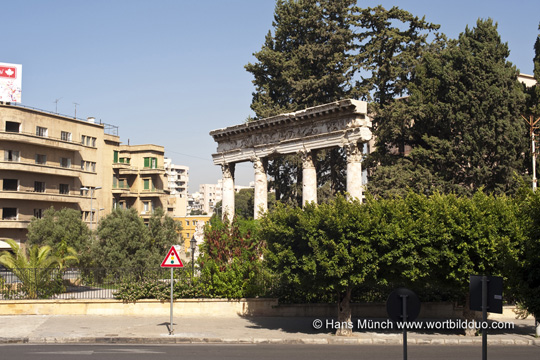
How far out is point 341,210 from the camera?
64.9 ft

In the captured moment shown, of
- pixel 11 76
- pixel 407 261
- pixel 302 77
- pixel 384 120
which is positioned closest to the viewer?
pixel 407 261

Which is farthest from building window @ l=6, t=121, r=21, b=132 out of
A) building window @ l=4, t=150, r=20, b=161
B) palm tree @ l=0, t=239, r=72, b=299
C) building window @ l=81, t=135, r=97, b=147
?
palm tree @ l=0, t=239, r=72, b=299

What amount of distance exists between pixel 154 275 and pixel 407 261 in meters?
10.8

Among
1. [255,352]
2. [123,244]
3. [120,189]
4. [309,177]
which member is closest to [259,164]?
[309,177]

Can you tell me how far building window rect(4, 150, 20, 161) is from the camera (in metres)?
54.3

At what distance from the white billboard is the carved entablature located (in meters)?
24.6

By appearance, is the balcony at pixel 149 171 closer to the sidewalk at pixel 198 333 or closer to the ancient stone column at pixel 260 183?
the ancient stone column at pixel 260 183

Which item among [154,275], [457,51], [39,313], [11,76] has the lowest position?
[39,313]

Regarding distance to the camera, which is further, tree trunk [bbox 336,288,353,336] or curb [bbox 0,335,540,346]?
tree trunk [bbox 336,288,353,336]

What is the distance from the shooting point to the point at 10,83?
55938 millimetres

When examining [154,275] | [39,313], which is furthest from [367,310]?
[39,313]

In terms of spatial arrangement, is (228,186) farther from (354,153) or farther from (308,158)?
(354,153)

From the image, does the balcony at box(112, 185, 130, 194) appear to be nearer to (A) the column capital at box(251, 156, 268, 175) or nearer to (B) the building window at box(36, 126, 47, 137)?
(B) the building window at box(36, 126, 47, 137)

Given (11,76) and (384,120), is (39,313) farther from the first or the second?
(11,76)
